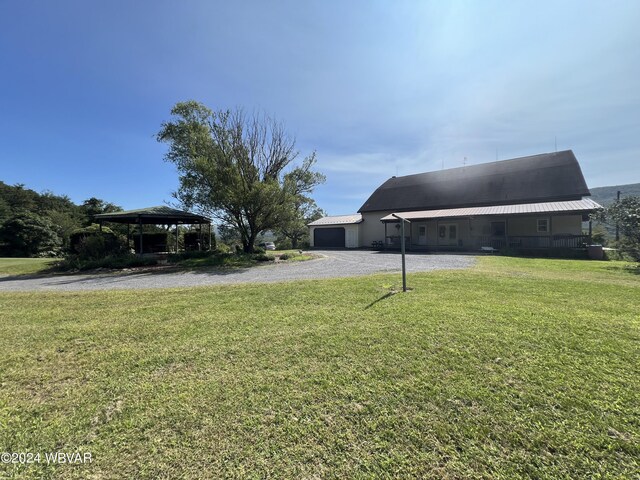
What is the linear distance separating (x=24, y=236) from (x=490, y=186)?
42788 mm

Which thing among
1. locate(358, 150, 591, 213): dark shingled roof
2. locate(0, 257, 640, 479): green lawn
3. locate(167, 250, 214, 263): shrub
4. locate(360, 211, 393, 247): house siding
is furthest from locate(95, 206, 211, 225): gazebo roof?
locate(358, 150, 591, 213): dark shingled roof

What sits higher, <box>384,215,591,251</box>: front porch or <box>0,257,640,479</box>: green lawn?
<box>384,215,591,251</box>: front porch

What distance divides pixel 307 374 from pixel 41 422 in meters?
2.35

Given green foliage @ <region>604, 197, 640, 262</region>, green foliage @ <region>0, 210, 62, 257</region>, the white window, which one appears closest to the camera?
green foliage @ <region>604, 197, 640, 262</region>

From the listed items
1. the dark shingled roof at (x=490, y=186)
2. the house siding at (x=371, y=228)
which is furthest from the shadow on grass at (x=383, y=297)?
the dark shingled roof at (x=490, y=186)

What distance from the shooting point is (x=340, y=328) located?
4.27 meters

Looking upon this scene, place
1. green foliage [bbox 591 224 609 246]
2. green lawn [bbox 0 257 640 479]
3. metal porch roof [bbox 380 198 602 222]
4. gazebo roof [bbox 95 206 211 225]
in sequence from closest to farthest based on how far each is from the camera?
1. green lawn [bbox 0 257 640 479]
2. gazebo roof [bbox 95 206 211 225]
3. metal porch roof [bbox 380 198 602 222]
4. green foliage [bbox 591 224 609 246]

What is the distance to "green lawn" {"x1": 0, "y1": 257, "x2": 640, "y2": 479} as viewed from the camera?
1.94m

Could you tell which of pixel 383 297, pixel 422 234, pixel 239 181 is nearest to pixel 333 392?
pixel 383 297

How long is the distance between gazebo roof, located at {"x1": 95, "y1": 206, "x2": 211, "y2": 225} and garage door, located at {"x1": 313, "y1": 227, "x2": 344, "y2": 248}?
46.9 feet

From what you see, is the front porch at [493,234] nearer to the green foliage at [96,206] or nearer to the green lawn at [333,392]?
the green lawn at [333,392]

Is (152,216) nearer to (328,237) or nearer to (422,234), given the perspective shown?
(328,237)

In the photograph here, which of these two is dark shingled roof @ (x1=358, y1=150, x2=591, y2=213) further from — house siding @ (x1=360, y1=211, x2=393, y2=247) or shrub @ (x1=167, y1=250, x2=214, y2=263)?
shrub @ (x1=167, y1=250, x2=214, y2=263)

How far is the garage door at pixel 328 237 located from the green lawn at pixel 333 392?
24.1m
